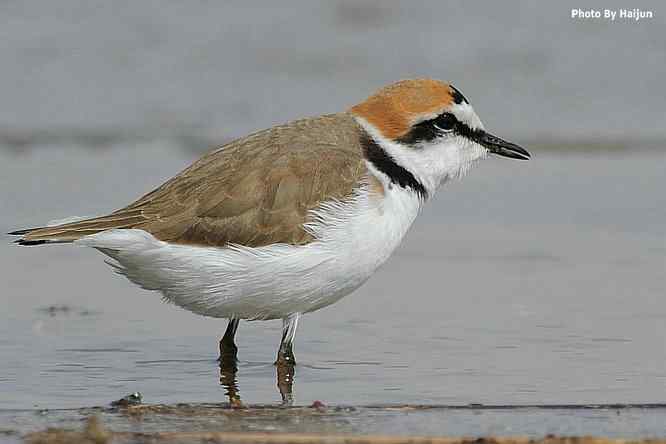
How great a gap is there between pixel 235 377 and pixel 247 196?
94 cm

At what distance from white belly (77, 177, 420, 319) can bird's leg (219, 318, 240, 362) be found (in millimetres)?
434

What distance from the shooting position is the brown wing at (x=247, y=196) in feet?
22.1

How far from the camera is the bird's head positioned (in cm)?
717

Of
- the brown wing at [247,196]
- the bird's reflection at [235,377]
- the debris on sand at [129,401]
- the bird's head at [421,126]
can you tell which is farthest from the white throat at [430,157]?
the debris on sand at [129,401]

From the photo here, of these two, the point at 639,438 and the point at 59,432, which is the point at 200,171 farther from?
the point at 639,438

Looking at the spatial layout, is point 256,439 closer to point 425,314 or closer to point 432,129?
point 432,129

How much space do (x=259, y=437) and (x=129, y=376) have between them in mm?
1713

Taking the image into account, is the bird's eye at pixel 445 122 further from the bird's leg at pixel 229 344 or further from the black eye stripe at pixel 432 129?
the bird's leg at pixel 229 344

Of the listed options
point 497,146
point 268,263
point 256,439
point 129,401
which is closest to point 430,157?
point 497,146

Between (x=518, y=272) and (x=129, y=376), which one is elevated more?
(x=518, y=272)

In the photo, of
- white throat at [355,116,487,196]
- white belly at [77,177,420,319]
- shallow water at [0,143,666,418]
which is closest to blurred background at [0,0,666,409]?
shallow water at [0,143,666,418]

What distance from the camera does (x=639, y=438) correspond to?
218 inches

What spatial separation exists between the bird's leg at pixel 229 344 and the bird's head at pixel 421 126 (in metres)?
1.24

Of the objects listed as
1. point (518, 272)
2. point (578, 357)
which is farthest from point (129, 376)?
point (518, 272)
